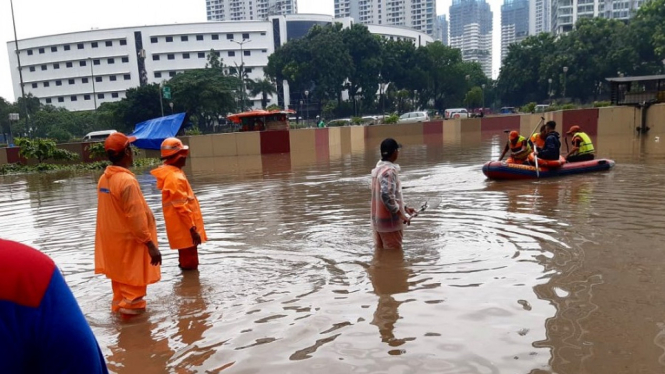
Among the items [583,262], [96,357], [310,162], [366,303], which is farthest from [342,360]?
[310,162]

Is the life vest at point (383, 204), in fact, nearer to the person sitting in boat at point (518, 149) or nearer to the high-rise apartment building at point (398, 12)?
the person sitting in boat at point (518, 149)

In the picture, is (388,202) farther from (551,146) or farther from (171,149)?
(551,146)

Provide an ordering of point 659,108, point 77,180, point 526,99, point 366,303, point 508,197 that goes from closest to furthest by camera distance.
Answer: point 366,303 → point 508,197 → point 77,180 → point 659,108 → point 526,99

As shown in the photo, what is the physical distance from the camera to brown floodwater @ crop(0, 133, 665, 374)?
3.74 meters

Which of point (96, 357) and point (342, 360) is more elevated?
point (96, 357)

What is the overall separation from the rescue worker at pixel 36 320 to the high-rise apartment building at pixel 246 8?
15611cm

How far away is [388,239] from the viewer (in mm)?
6195

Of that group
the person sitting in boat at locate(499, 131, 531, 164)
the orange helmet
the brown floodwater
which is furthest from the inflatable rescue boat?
the orange helmet

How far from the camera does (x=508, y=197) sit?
1012 centimetres

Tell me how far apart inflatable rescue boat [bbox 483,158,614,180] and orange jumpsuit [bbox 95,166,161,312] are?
31.3 feet

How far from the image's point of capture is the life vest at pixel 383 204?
575 cm

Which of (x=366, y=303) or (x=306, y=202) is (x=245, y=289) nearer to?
(x=366, y=303)

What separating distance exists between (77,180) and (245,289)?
598 inches

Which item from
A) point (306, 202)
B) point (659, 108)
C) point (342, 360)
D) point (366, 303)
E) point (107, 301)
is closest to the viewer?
point (342, 360)
